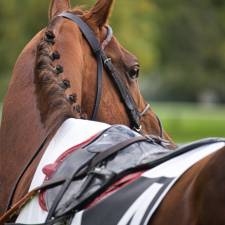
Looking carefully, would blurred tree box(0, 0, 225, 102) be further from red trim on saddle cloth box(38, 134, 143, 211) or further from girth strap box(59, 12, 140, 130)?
red trim on saddle cloth box(38, 134, 143, 211)

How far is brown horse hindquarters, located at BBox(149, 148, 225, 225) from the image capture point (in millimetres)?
2549

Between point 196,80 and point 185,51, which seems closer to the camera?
point 185,51

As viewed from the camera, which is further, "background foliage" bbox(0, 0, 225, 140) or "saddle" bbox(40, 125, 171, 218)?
"background foliage" bbox(0, 0, 225, 140)

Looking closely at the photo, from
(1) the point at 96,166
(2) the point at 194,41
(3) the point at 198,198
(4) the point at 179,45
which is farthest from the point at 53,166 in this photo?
(2) the point at 194,41

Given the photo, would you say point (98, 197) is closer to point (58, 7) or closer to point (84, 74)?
point (84, 74)

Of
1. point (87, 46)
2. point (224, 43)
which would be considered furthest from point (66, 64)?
point (224, 43)

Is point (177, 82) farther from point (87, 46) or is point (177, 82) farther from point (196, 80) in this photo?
point (87, 46)

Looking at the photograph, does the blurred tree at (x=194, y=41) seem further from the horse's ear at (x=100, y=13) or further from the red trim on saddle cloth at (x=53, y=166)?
the red trim on saddle cloth at (x=53, y=166)

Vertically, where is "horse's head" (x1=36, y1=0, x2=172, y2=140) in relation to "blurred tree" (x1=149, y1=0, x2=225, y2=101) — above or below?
above

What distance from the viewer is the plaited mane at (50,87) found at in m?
3.85

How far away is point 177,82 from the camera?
47469 millimetres

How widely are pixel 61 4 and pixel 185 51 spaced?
38553mm

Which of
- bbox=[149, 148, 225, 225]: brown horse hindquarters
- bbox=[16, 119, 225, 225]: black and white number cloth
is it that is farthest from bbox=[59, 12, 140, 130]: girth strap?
bbox=[149, 148, 225, 225]: brown horse hindquarters

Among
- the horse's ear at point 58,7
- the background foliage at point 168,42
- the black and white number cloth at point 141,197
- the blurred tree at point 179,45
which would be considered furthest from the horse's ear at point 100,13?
the blurred tree at point 179,45
